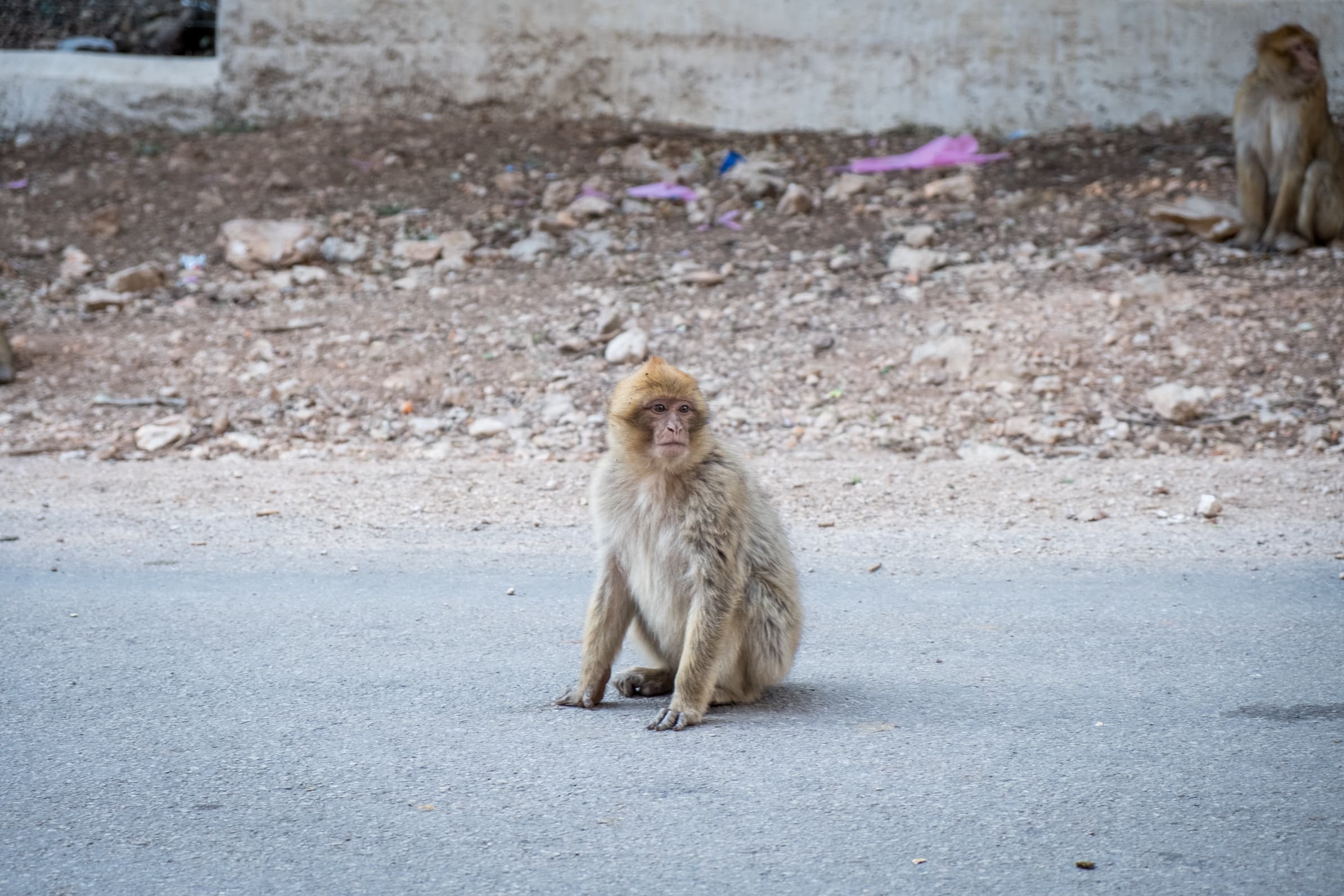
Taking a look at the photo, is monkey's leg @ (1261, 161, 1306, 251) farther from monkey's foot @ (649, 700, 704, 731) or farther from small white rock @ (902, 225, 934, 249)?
monkey's foot @ (649, 700, 704, 731)

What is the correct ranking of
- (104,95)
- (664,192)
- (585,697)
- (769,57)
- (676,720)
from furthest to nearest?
(104,95) < (769,57) < (664,192) < (585,697) < (676,720)

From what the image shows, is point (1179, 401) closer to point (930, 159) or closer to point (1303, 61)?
point (1303, 61)

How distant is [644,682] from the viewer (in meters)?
4.43

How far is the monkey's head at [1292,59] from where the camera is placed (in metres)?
9.59

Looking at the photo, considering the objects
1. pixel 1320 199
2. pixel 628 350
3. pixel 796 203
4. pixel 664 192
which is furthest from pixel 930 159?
pixel 628 350

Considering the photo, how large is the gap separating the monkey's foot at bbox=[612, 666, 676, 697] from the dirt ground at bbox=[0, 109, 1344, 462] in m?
3.30

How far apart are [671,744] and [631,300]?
6344 millimetres

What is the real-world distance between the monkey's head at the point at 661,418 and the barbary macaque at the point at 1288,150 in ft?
24.5

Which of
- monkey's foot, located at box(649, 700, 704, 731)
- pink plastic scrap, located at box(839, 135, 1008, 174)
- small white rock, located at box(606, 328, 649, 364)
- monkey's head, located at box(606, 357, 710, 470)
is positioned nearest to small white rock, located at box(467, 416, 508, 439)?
small white rock, located at box(606, 328, 649, 364)

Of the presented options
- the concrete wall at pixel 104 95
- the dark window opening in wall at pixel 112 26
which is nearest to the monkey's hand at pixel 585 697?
the concrete wall at pixel 104 95

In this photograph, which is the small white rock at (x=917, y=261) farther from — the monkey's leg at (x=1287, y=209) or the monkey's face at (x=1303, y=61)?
the monkey's face at (x=1303, y=61)

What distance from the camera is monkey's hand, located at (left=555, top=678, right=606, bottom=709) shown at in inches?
165

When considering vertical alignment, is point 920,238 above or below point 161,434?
above

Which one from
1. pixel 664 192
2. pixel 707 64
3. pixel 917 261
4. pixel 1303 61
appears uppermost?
pixel 1303 61
